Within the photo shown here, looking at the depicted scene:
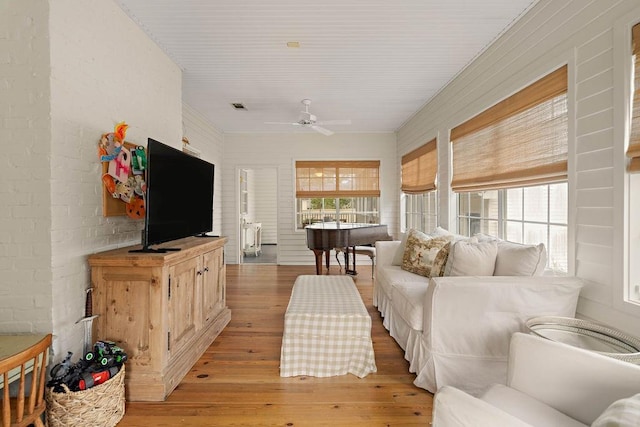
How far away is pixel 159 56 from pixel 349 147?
407cm

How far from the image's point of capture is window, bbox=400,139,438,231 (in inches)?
181

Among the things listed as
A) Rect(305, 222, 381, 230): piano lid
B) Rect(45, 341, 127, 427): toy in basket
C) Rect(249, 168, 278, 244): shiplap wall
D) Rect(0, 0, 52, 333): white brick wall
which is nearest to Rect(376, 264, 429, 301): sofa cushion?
Rect(305, 222, 381, 230): piano lid

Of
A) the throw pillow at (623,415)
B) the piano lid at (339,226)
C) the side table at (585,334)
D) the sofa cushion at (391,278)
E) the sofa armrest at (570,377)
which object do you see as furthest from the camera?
the piano lid at (339,226)

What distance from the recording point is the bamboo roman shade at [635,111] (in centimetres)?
163

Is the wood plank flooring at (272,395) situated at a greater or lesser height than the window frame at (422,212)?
lesser

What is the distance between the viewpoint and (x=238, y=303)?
3.94 meters

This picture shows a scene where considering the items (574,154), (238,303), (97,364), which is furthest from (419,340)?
(238,303)

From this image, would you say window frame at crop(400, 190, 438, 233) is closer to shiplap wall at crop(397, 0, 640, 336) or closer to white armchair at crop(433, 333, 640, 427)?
shiplap wall at crop(397, 0, 640, 336)

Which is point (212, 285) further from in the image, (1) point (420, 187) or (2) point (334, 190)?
(2) point (334, 190)

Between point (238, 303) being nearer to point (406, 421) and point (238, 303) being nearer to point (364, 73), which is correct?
point (406, 421)

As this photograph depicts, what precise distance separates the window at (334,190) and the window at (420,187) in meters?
0.66

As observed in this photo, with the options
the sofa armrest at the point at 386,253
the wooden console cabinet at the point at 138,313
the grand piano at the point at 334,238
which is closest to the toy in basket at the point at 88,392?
the wooden console cabinet at the point at 138,313

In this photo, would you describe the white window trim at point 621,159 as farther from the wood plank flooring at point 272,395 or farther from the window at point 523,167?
the wood plank flooring at point 272,395

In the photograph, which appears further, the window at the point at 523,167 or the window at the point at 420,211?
the window at the point at 420,211
